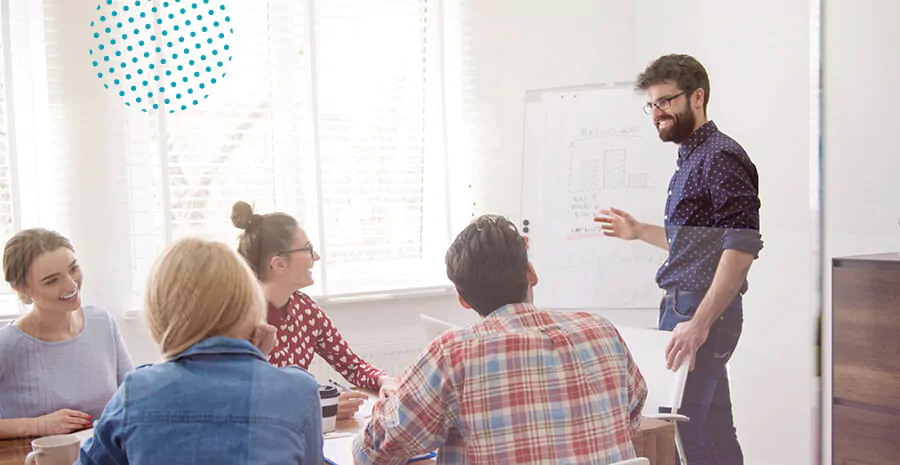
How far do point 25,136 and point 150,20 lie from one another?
0.62 m

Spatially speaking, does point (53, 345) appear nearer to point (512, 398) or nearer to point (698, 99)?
point (512, 398)

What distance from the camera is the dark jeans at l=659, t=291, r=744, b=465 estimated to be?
6.81 feet

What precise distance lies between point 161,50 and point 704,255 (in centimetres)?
213

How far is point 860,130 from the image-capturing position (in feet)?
7.00

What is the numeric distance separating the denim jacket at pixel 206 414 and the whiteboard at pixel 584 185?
1.59 m

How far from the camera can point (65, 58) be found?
2871 mm

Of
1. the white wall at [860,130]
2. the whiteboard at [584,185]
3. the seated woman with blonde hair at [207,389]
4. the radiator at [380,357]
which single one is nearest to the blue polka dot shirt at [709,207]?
the white wall at [860,130]

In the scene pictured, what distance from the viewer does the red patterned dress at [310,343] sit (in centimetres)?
203

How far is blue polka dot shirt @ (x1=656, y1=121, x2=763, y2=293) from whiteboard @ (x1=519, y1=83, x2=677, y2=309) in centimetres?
38

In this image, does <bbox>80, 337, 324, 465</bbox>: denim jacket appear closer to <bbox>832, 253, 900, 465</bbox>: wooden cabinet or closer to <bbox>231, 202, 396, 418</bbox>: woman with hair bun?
<bbox>231, 202, 396, 418</bbox>: woman with hair bun

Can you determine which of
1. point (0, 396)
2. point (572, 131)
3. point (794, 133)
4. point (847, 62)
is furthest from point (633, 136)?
point (0, 396)

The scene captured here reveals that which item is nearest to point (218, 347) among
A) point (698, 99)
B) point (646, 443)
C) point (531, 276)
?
point (531, 276)

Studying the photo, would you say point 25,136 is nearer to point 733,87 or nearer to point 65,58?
point 65,58

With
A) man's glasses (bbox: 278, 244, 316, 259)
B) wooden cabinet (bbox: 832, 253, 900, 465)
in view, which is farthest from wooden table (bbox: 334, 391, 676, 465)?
wooden cabinet (bbox: 832, 253, 900, 465)
